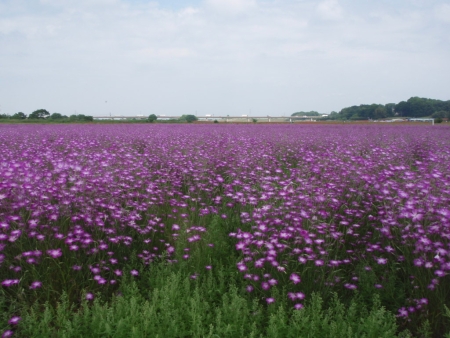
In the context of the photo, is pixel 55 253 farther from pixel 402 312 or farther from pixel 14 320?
pixel 402 312

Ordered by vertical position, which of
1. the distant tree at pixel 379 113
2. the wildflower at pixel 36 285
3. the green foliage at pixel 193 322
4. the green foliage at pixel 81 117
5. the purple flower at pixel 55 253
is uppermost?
the distant tree at pixel 379 113

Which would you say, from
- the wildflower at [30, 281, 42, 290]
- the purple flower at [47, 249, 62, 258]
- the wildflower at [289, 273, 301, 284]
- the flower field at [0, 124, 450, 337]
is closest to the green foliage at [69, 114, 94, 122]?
the flower field at [0, 124, 450, 337]

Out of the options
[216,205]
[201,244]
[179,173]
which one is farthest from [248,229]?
[179,173]

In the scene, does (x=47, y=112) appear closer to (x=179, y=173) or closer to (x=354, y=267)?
(x=179, y=173)

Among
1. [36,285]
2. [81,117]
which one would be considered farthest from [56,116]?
[36,285]

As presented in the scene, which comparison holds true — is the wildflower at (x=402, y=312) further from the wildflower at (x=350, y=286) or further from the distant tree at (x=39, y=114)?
the distant tree at (x=39, y=114)

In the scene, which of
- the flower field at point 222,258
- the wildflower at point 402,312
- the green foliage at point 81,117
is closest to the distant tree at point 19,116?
the green foliage at point 81,117

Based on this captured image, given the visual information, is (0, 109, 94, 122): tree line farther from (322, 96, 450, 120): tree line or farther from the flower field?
(322, 96, 450, 120): tree line

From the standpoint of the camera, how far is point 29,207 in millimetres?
3680

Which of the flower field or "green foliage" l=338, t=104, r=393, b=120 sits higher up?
"green foliage" l=338, t=104, r=393, b=120

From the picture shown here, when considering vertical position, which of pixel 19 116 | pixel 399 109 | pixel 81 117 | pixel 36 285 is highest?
Answer: pixel 399 109

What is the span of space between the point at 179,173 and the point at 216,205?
107cm

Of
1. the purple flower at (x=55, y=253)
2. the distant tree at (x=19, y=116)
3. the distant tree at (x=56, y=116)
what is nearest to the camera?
the purple flower at (x=55, y=253)

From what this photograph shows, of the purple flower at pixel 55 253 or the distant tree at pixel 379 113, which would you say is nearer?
the purple flower at pixel 55 253
